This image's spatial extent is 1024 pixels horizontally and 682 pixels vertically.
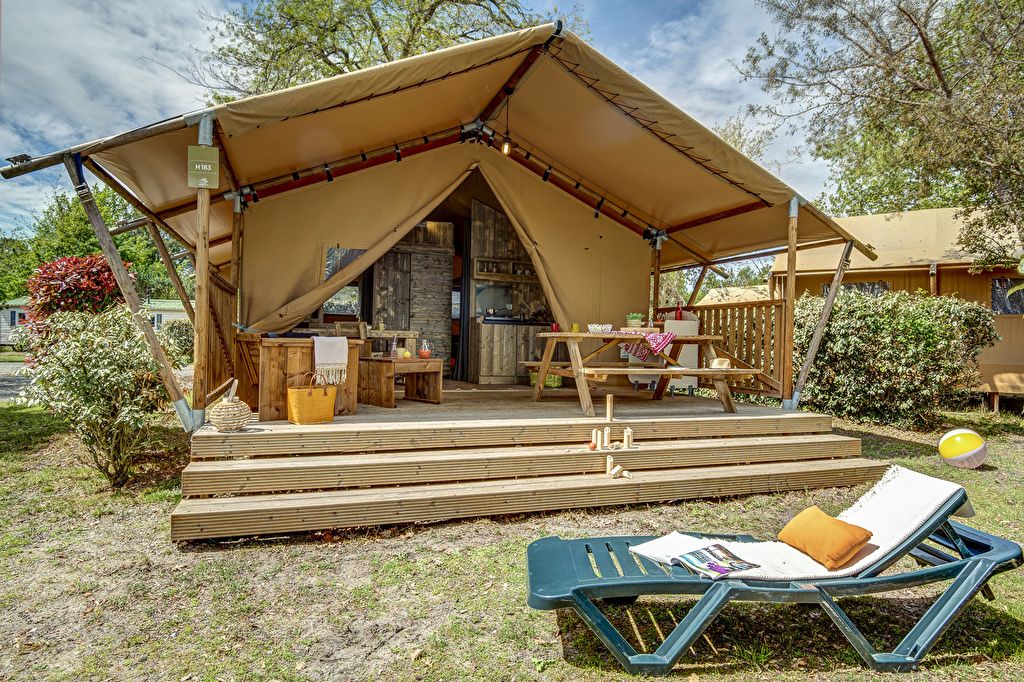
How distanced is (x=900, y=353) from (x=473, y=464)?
6626 millimetres

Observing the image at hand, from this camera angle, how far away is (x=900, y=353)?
7.73m

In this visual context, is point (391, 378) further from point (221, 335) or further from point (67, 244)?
point (67, 244)

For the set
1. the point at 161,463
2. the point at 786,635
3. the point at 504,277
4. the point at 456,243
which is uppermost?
the point at 456,243

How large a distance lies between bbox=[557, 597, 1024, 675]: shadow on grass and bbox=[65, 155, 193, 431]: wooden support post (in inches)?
126

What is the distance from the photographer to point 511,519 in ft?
14.0

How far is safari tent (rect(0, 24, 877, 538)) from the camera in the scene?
4152 millimetres

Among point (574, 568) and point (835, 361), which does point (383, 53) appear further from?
point (574, 568)

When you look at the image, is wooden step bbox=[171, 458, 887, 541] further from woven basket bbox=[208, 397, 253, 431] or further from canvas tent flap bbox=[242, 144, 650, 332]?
canvas tent flap bbox=[242, 144, 650, 332]

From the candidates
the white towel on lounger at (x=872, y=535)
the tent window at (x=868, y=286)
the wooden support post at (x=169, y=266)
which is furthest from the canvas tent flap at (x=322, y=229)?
the tent window at (x=868, y=286)

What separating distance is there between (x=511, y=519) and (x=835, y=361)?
253 inches

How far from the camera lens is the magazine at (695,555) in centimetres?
255

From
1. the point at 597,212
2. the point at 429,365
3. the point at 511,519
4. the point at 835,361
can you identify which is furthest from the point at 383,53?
the point at 511,519

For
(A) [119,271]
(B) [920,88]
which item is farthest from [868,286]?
(A) [119,271]

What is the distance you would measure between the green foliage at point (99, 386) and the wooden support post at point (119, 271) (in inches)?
28.5
